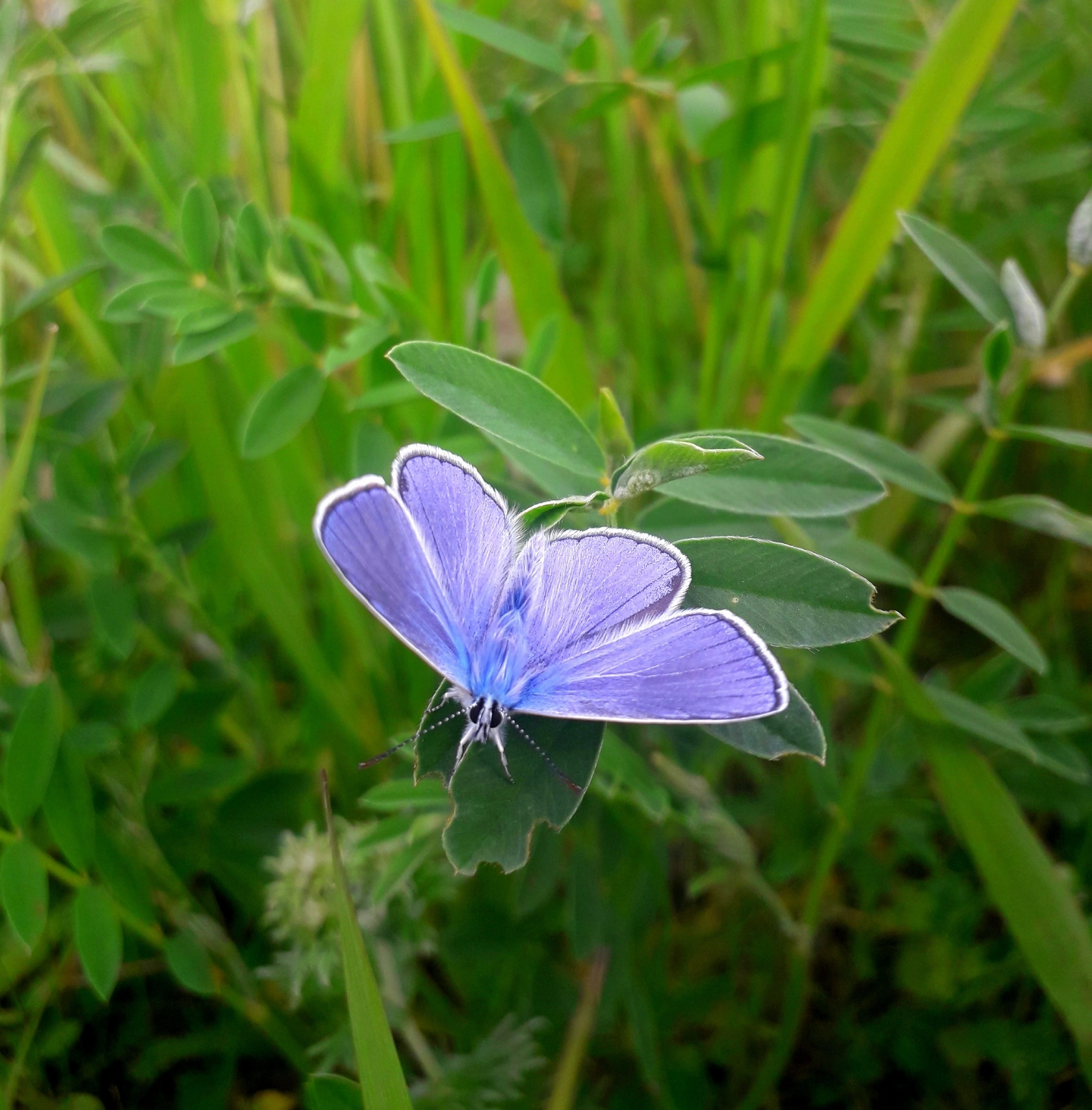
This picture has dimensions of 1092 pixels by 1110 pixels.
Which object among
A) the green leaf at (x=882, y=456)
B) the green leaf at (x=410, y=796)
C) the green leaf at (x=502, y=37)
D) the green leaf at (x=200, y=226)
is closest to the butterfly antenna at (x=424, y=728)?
the green leaf at (x=410, y=796)

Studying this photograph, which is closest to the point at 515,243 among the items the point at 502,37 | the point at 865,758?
the point at 502,37

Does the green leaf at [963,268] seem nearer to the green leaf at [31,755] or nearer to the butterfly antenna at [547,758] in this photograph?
the butterfly antenna at [547,758]

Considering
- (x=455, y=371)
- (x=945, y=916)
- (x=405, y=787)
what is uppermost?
(x=455, y=371)

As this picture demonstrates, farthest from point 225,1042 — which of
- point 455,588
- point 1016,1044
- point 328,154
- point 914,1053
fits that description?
point 328,154

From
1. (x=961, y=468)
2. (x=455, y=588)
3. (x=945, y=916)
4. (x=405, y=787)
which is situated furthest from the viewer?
(x=961, y=468)

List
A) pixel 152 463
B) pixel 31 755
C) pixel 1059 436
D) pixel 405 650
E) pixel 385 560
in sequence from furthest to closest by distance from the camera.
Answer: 1. pixel 405 650
2. pixel 152 463
3. pixel 31 755
4. pixel 1059 436
5. pixel 385 560

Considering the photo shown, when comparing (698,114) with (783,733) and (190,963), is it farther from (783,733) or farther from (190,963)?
(190,963)

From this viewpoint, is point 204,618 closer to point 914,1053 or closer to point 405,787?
point 405,787
